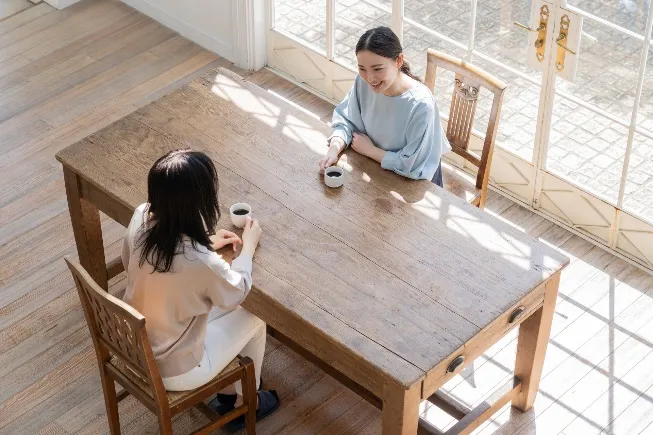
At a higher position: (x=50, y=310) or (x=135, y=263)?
(x=135, y=263)

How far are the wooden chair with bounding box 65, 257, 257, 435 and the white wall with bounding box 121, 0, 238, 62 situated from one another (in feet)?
9.35

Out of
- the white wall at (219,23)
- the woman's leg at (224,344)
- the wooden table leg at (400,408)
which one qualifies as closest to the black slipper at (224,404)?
the woman's leg at (224,344)

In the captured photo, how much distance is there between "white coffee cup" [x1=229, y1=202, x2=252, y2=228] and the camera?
3.65 m

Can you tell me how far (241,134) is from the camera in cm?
418

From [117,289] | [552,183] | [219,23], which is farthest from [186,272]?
[219,23]

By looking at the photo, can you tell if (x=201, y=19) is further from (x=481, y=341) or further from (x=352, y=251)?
(x=481, y=341)

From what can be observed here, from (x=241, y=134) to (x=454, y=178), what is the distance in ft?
3.00

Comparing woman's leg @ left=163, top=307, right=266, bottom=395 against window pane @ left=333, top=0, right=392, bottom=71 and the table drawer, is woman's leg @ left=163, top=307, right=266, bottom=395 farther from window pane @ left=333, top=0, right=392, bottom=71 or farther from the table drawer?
window pane @ left=333, top=0, right=392, bottom=71

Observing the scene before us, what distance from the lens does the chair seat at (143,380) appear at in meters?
3.46

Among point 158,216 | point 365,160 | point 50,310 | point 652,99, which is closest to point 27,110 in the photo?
point 50,310

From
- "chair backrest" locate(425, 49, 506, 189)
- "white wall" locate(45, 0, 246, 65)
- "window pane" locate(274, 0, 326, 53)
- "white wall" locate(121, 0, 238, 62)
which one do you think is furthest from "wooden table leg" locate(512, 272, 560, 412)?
"white wall" locate(121, 0, 238, 62)

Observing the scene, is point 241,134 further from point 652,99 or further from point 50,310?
point 652,99

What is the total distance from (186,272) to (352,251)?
639 mm

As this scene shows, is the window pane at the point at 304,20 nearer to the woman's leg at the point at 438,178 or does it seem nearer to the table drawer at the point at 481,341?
the woman's leg at the point at 438,178
